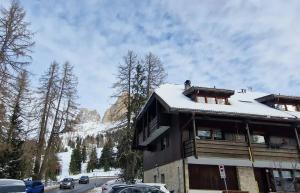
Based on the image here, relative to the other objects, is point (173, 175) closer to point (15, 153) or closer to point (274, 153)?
point (274, 153)

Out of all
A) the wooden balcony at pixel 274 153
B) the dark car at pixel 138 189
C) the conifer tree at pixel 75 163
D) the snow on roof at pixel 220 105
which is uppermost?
the conifer tree at pixel 75 163

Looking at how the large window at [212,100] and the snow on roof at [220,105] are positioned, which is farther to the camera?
the large window at [212,100]

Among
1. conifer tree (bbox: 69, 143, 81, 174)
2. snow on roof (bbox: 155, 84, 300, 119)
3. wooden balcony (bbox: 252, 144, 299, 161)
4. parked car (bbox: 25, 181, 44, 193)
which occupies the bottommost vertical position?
parked car (bbox: 25, 181, 44, 193)

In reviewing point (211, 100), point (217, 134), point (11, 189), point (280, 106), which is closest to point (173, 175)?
point (217, 134)

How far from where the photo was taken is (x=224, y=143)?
25.0m

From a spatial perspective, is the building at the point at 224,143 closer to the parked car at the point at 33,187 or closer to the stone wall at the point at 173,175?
the stone wall at the point at 173,175

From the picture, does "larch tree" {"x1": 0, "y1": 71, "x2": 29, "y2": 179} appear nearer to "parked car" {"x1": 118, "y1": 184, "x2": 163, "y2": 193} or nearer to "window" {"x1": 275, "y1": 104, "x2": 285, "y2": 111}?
"parked car" {"x1": 118, "y1": 184, "x2": 163, "y2": 193}

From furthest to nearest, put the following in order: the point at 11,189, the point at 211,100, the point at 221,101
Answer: the point at 221,101, the point at 211,100, the point at 11,189

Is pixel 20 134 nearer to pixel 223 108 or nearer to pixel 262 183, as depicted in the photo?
pixel 223 108

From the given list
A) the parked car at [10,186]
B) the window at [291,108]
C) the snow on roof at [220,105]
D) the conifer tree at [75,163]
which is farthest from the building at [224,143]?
the conifer tree at [75,163]

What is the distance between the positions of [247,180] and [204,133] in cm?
→ 482

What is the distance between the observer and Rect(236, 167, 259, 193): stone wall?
25688mm

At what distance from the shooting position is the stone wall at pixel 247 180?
25.7 metres

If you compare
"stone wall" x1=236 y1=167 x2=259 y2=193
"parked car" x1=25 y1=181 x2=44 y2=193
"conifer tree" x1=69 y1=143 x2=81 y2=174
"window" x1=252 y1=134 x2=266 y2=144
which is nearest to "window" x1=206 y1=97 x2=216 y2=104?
"window" x1=252 y1=134 x2=266 y2=144
